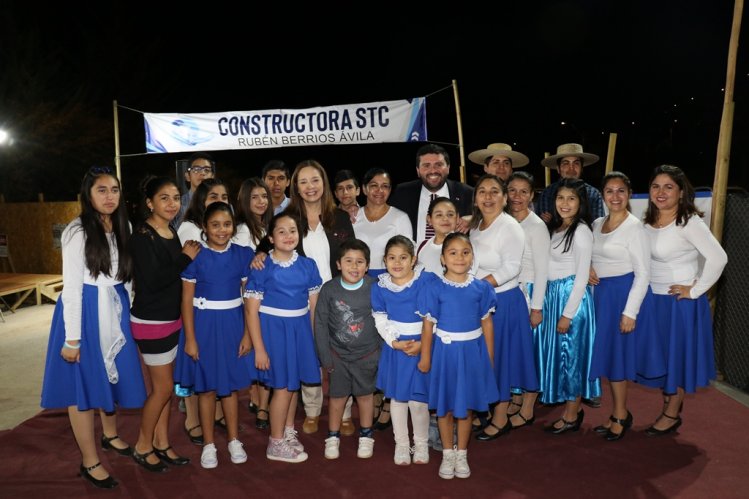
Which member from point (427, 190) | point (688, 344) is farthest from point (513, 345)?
point (427, 190)

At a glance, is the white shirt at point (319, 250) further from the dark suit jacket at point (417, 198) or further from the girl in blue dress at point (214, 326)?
the dark suit jacket at point (417, 198)

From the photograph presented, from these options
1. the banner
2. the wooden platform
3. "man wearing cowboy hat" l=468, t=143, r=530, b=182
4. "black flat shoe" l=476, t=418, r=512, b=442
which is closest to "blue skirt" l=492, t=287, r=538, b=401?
"black flat shoe" l=476, t=418, r=512, b=442

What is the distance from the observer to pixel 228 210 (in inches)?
133

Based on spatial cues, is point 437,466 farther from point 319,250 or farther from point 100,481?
point 100,481

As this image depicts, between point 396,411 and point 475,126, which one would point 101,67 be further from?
point 396,411

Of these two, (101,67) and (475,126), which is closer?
(101,67)

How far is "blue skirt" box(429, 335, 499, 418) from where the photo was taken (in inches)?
125

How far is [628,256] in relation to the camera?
364 centimetres

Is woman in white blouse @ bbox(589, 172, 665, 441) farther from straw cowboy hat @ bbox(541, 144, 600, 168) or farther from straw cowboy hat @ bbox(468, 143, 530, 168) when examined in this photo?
straw cowboy hat @ bbox(541, 144, 600, 168)

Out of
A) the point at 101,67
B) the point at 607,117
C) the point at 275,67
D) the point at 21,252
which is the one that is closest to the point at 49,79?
the point at 101,67

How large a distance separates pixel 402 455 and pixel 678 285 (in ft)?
6.80

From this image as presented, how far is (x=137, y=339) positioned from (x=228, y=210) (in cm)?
90

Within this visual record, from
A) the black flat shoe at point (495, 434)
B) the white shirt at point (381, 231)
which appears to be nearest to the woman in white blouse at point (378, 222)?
the white shirt at point (381, 231)

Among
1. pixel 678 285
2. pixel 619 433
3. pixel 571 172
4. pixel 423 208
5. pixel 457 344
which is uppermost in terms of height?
pixel 571 172
